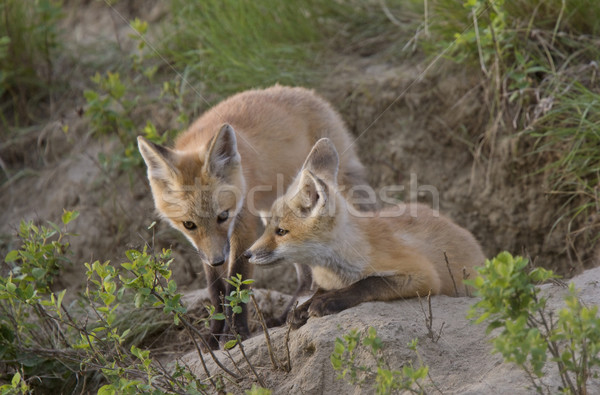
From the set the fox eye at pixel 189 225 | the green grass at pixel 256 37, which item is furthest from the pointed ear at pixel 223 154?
the green grass at pixel 256 37

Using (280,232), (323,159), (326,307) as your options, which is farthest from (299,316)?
(323,159)

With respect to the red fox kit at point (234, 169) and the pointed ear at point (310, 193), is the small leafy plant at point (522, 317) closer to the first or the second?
the pointed ear at point (310, 193)

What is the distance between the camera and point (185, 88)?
6.27 metres

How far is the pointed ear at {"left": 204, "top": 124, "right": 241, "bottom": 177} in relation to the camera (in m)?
4.14

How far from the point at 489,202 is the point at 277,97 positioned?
7.16 ft

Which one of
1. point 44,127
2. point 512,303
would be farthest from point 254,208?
point 44,127

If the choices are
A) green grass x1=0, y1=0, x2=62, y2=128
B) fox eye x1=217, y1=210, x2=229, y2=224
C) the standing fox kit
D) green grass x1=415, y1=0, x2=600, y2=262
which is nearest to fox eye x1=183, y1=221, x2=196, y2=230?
fox eye x1=217, y1=210, x2=229, y2=224

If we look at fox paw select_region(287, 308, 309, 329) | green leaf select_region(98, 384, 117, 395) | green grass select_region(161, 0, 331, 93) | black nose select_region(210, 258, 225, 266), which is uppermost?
green grass select_region(161, 0, 331, 93)

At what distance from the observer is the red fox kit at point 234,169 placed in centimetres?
413

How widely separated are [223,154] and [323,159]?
672mm

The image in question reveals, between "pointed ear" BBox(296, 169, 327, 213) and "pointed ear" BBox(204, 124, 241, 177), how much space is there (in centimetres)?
67

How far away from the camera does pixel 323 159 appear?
416 cm

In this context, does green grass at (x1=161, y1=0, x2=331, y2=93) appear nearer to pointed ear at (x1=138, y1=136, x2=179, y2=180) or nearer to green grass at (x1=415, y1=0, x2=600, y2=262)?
green grass at (x1=415, y1=0, x2=600, y2=262)

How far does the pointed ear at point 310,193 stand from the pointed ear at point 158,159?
2.88 ft
